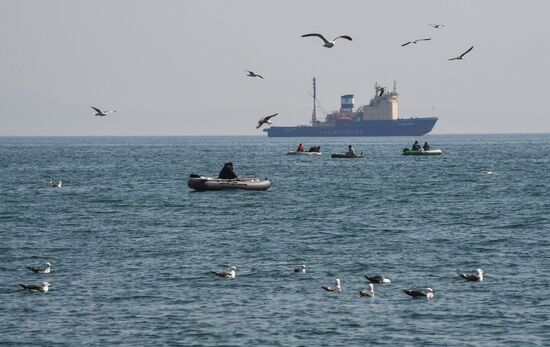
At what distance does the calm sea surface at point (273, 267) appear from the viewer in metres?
24.7

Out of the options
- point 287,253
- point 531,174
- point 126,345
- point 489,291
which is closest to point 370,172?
point 531,174

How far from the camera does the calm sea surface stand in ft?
81.0

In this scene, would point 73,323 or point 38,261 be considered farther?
point 38,261

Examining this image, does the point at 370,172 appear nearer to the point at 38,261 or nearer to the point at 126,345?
the point at 38,261

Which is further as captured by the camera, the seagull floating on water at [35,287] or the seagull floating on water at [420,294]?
the seagull floating on water at [35,287]

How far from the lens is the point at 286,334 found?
24.3 metres

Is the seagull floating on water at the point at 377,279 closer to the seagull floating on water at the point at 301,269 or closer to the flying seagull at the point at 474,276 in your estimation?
the flying seagull at the point at 474,276

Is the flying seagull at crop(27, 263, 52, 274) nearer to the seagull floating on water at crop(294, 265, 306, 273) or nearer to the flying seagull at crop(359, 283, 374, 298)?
the seagull floating on water at crop(294, 265, 306, 273)

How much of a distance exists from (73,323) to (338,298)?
7061 mm

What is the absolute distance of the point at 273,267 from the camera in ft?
109

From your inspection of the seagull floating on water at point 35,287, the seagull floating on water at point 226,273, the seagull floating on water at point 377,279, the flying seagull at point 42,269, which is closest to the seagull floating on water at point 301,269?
the seagull floating on water at point 226,273

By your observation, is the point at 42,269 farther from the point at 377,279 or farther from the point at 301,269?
the point at 377,279

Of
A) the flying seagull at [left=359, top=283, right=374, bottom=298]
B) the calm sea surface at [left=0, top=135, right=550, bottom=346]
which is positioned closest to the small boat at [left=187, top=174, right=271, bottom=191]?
the calm sea surface at [left=0, top=135, right=550, bottom=346]

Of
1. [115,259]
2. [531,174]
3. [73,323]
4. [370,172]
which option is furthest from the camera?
[370,172]
